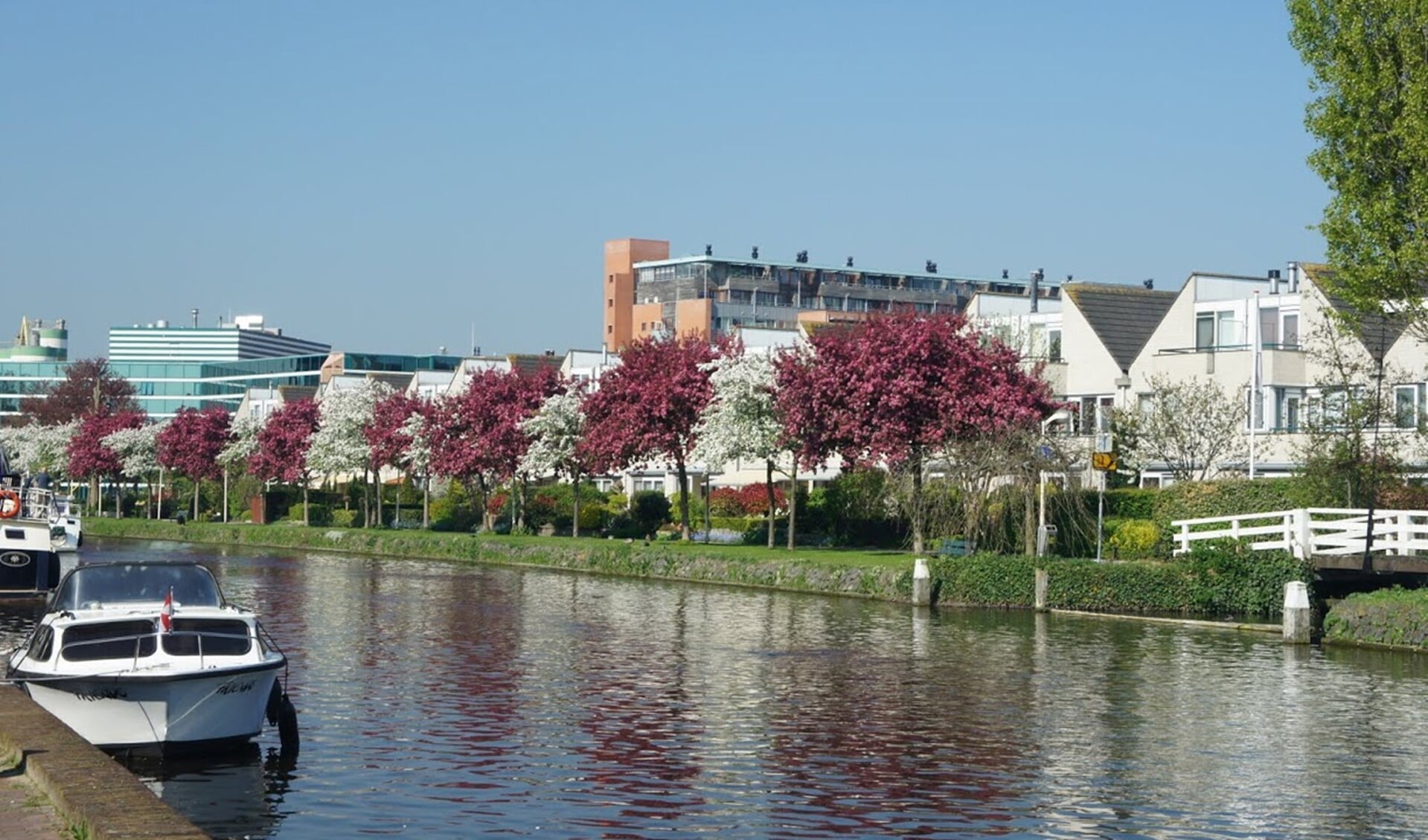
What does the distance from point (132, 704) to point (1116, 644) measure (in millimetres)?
23841

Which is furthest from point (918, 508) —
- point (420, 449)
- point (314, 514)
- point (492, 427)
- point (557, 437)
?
point (314, 514)

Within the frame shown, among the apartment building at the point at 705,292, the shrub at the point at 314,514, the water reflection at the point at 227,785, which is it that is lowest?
the water reflection at the point at 227,785

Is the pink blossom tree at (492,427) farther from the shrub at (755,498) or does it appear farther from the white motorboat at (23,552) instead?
the white motorboat at (23,552)

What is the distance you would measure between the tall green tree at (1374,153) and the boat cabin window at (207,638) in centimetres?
2821

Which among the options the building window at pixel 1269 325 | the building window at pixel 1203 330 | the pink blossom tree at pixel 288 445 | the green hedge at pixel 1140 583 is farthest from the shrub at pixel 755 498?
the pink blossom tree at pixel 288 445

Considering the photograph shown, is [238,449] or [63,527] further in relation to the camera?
[238,449]

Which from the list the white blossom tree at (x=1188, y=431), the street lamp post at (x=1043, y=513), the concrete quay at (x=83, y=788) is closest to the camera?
the concrete quay at (x=83, y=788)

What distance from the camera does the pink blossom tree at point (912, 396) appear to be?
190 ft

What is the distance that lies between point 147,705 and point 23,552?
25646mm

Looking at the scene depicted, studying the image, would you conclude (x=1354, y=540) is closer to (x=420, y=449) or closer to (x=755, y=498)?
(x=755, y=498)

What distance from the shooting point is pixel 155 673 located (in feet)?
74.9

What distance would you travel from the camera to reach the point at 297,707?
93.2 feet

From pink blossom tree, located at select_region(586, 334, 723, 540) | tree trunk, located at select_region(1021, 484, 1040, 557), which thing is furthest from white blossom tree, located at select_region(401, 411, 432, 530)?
tree trunk, located at select_region(1021, 484, 1040, 557)

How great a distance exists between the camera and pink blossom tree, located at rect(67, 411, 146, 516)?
131 m
